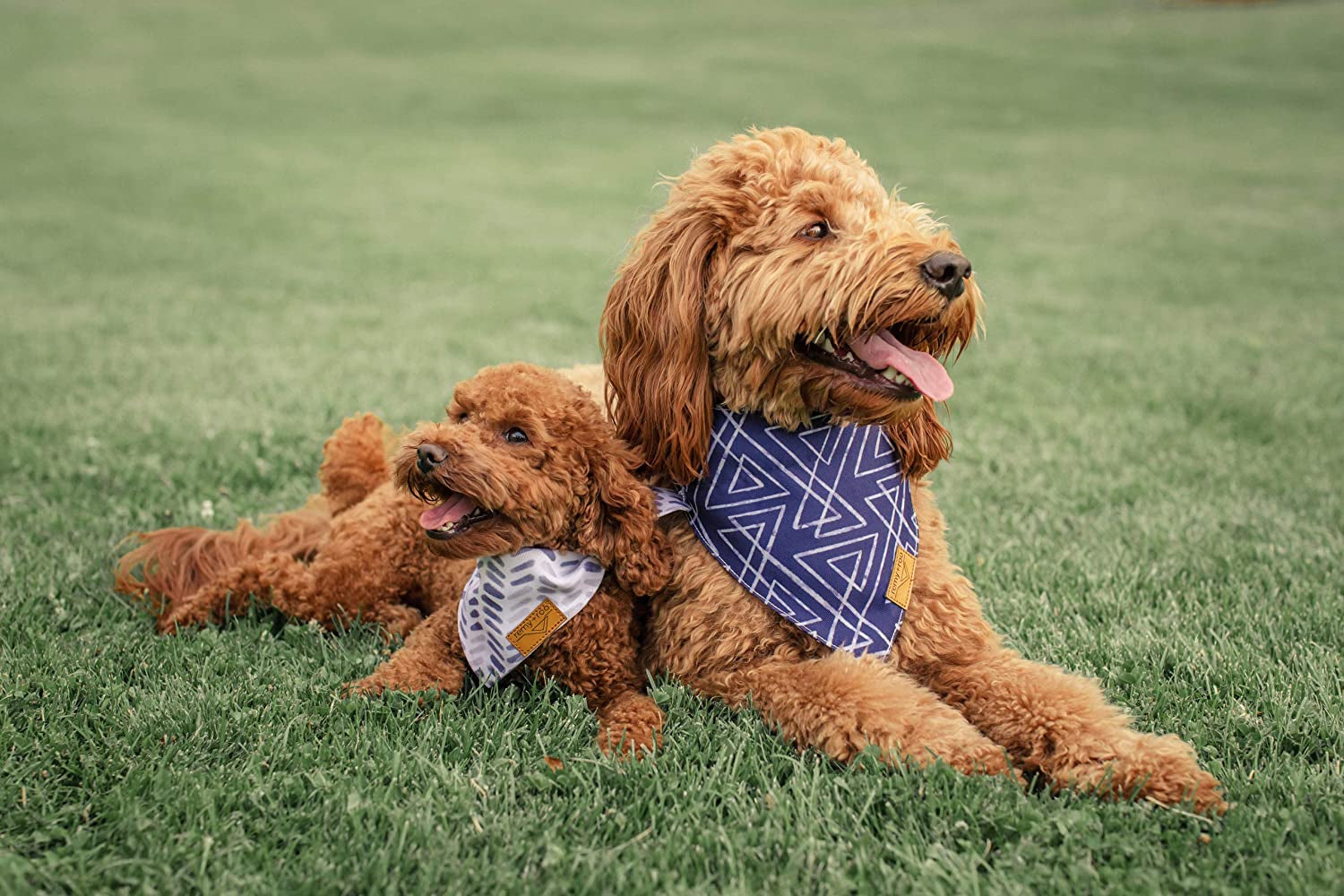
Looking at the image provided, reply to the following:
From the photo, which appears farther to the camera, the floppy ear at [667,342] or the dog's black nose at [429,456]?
the floppy ear at [667,342]

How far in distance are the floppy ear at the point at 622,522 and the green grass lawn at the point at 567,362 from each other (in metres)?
0.34

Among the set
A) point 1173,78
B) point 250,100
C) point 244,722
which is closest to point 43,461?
point 244,722

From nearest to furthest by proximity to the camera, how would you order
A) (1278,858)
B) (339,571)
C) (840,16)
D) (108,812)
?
(1278,858), (108,812), (339,571), (840,16)

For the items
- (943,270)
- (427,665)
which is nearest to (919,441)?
(943,270)

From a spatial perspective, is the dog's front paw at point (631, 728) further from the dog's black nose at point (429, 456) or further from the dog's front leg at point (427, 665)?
the dog's black nose at point (429, 456)

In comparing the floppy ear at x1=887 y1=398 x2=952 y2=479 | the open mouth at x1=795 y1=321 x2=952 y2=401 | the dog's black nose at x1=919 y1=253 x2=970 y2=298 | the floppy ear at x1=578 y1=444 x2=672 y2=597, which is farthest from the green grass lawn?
the dog's black nose at x1=919 y1=253 x2=970 y2=298

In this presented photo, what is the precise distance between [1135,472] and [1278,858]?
10.7ft

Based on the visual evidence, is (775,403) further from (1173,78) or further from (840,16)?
(840,16)

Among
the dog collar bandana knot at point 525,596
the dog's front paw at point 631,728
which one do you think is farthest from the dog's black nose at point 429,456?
the dog's front paw at point 631,728

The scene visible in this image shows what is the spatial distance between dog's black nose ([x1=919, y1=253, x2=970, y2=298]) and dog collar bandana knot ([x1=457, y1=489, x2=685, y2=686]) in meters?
0.89

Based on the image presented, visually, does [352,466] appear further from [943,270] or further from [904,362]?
[943,270]

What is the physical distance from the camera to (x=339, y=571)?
355 centimetres

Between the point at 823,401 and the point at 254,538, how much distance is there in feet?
7.24

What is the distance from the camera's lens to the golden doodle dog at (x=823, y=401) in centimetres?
263
